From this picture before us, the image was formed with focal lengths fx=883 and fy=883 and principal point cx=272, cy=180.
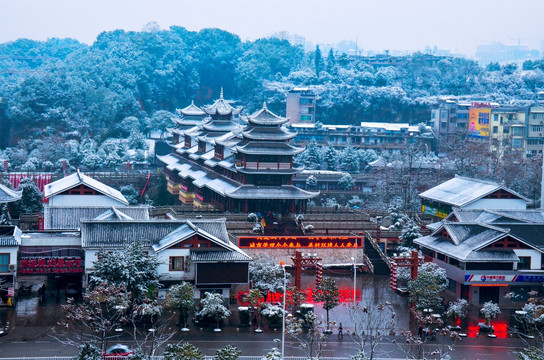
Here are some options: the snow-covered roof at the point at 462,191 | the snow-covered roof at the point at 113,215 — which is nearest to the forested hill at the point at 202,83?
the snow-covered roof at the point at 113,215

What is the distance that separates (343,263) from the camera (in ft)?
173

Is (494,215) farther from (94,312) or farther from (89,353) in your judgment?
(89,353)

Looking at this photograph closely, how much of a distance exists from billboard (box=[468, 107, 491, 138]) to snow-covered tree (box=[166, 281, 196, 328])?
6844cm

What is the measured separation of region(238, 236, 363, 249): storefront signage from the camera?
5072 centimetres

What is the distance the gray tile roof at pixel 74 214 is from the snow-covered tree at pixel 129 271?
9918 millimetres

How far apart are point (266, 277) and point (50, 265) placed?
10354 mm

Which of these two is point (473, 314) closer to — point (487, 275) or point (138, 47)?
point (487, 275)

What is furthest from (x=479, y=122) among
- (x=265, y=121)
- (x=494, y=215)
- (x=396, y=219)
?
(x=494, y=215)

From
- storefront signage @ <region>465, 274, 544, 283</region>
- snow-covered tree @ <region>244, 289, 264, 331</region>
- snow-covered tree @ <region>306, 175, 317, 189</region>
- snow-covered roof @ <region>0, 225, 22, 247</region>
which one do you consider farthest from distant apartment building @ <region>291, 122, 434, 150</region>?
snow-covered tree @ <region>244, 289, 264, 331</region>

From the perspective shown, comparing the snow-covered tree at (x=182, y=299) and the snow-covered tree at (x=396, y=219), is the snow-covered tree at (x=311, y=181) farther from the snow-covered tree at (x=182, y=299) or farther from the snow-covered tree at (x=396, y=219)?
the snow-covered tree at (x=182, y=299)

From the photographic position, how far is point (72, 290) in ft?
141

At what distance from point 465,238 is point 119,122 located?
74710 millimetres

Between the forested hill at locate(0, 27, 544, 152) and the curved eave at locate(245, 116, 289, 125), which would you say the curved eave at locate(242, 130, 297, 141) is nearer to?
the curved eave at locate(245, 116, 289, 125)

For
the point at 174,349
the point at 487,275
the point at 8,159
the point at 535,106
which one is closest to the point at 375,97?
the point at 535,106
